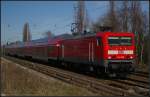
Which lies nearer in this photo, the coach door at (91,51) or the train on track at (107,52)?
the train on track at (107,52)

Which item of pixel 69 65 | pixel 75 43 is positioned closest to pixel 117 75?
pixel 75 43

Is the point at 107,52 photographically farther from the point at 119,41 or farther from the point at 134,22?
the point at 134,22

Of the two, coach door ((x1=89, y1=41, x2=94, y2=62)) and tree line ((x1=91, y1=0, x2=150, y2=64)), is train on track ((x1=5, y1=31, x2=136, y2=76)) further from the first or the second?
tree line ((x1=91, y1=0, x2=150, y2=64))

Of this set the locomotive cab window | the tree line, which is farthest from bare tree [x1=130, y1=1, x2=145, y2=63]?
the locomotive cab window

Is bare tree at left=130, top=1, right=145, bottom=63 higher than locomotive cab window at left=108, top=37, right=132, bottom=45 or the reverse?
higher

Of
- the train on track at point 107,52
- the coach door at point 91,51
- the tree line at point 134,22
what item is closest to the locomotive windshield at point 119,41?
the train on track at point 107,52

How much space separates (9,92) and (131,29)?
33.1 metres

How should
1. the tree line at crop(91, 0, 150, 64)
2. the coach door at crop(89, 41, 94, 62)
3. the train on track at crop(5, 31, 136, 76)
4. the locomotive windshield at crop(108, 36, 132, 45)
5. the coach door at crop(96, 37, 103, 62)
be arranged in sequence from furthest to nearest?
the tree line at crop(91, 0, 150, 64), the coach door at crop(89, 41, 94, 62), the locomotive windshield at crop(108, 36, 132, 45), the coach door at crop(96, 37, 103, 62), the train on track at crop(5, 31, 136, 76)

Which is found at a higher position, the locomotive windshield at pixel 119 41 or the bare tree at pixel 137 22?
the bare tree at pixel 137 22

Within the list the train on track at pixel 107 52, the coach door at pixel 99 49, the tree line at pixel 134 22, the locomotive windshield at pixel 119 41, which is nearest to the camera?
the train on track at pixel 107 52

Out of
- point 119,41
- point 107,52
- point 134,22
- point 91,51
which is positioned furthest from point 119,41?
point 134,22

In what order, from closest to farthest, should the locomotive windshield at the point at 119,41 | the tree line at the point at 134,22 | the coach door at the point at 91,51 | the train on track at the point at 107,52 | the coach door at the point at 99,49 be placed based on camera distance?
the train on track at the point at 107,52 < the coach door at the point at 99,49 < the locomotive windshield at the point at 119,41 < the coach door at the point at 91,51 < the tree line at the point at 134,22

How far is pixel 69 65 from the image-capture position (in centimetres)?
3241

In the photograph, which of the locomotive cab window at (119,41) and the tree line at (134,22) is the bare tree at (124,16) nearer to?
the tree line at (134,22)
